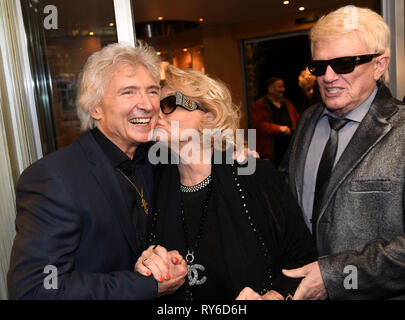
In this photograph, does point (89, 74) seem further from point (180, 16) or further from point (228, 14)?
point (228, 14)

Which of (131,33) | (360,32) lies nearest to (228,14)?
(131,33)

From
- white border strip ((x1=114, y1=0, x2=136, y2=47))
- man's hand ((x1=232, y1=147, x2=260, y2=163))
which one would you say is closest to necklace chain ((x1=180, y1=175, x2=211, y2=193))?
man's hand ((x1=232, y1=147, x2=260, y2=163))

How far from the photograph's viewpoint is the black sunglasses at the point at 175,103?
184cm

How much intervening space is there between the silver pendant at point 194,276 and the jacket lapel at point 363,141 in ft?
1.96

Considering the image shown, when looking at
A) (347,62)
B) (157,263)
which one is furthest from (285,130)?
(157,263)

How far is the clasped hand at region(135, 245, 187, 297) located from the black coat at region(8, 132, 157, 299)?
4 cm

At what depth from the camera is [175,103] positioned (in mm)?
1839

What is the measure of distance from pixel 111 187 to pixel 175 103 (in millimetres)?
543

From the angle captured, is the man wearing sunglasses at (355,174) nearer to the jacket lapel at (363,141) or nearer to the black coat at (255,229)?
the jacket lapel at (363,141)

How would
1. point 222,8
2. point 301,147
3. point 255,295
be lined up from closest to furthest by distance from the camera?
1. point 255,295
2. point 301,147
3. point 222,8

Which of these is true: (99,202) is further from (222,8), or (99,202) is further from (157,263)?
(222,8)

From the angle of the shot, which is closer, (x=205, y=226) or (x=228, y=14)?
(x=205, y=226)
